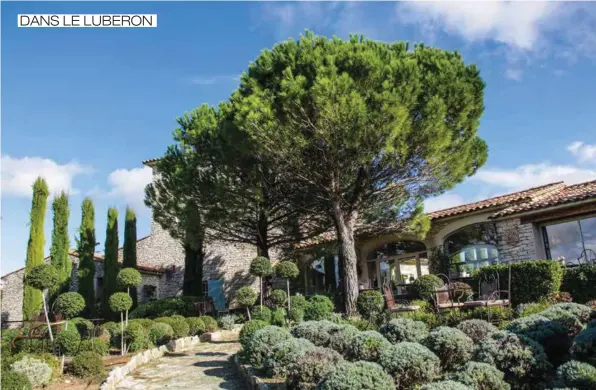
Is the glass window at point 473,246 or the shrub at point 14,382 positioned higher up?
the glass window at point 473,246

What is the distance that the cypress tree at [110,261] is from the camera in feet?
66.6

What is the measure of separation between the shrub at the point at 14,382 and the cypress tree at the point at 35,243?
45.6 feet

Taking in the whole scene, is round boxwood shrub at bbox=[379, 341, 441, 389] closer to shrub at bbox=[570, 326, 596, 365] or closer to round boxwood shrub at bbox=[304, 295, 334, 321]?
shrub at bbox=[570, 326, 596, 365]

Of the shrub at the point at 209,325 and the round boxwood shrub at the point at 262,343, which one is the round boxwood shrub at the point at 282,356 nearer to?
the round boxwood shrub at the point at 262,343

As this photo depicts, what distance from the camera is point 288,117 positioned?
458 inches

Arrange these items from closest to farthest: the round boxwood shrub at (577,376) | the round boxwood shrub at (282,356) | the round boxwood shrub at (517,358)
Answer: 1. the round boxwood shrub at (577,376)
2. the round boxwood shrub at (517,358)
3. the round boxwood shrub at (282,356)

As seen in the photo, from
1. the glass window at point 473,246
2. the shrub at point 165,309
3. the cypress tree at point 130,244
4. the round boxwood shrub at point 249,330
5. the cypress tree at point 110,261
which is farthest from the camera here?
the cypress tree at point 130,244

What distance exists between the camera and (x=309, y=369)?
5383 millimetres

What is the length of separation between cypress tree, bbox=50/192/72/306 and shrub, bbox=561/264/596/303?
1803cm

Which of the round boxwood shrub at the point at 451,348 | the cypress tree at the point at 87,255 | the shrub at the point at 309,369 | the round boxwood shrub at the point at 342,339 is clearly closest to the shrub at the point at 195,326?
the round boxwood shrub at the point at 342,339

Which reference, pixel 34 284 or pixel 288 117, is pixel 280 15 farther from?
pixel 34 284

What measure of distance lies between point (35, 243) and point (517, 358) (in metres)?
19.2

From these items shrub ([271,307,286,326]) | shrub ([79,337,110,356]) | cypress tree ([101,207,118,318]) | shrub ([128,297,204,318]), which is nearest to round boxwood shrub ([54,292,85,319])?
shrub ([79,337,110,356])

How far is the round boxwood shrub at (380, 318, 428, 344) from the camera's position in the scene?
6.79 m
